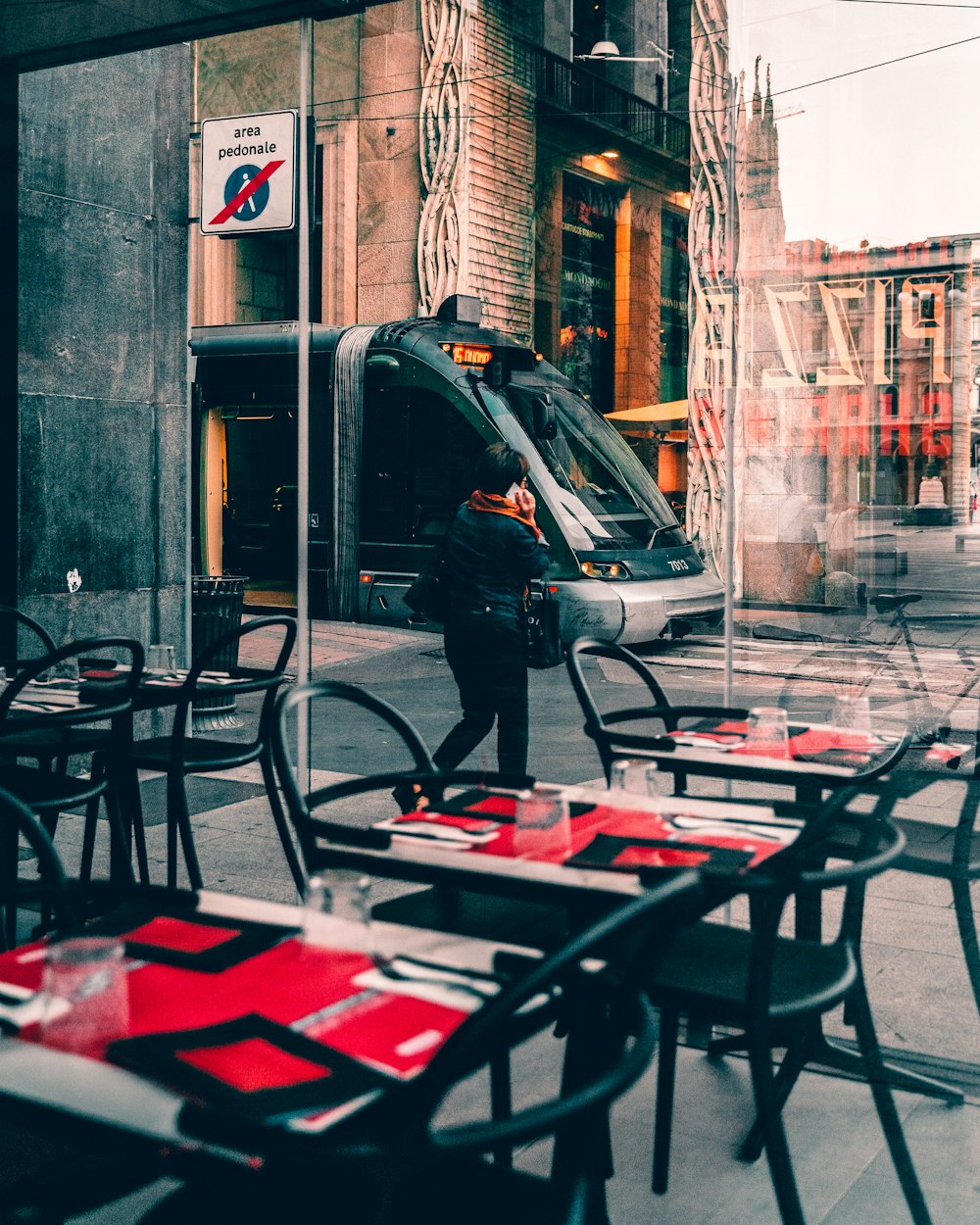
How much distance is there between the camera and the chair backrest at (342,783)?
2.62 m

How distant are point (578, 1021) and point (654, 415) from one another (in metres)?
3.30

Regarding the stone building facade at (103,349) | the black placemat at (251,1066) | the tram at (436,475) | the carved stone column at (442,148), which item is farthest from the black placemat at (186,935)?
the stone building facade at (103,349)

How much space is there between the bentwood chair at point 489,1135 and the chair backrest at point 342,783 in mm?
722

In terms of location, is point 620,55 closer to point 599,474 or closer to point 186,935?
point 599,474

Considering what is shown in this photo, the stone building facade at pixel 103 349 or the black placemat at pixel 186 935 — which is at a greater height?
the stone building facade at pixel 103 349

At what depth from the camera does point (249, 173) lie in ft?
17.6

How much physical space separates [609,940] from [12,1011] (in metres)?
0.80

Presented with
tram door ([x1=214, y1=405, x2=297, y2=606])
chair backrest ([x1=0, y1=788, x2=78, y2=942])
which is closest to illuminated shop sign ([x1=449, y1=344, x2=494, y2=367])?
tram door ([x1=214, y1=405, x2=297, y2=606])

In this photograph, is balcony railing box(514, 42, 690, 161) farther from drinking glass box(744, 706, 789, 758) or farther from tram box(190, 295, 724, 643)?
drinking glass box(744, 706, 789, 758)

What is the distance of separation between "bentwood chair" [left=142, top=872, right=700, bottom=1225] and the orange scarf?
3326mm

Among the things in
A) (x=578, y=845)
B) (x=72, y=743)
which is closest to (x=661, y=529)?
(x=72, y=743)

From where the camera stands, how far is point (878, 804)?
140 inches

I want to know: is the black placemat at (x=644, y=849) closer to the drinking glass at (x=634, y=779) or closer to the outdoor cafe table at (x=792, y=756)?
the drinking glass at (x=634, y=779)

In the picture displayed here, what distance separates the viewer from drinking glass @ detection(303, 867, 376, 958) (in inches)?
79.4
